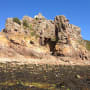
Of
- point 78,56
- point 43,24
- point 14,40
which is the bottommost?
point 78,56

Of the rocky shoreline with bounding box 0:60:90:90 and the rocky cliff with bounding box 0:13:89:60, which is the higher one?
the rocky cliff with bounding box 0:13:89:60

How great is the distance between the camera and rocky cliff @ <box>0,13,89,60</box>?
5035cm

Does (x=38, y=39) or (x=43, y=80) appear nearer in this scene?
(x=43, y=80)

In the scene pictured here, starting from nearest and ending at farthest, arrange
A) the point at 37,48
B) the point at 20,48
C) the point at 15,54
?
the point at 15,54 → the point at 20,48 → the point at 37,48

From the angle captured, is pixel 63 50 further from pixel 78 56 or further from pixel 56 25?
pixel 56 25

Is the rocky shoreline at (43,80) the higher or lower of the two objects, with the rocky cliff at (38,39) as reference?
lower

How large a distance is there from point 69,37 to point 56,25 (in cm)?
904

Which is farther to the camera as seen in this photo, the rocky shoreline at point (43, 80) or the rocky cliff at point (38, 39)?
the rocky cliff at point (38, 39)

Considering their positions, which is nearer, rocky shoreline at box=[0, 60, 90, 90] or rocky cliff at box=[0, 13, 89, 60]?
rocky shoreline at box=[0, 60, 90, 90]

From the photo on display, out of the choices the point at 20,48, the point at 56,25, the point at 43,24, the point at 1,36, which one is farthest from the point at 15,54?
the point at 56,25

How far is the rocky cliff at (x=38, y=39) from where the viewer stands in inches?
1982

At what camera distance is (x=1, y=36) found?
49.7 m

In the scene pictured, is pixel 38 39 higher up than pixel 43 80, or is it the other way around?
pixel 38 39

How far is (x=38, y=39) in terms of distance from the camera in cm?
6003
